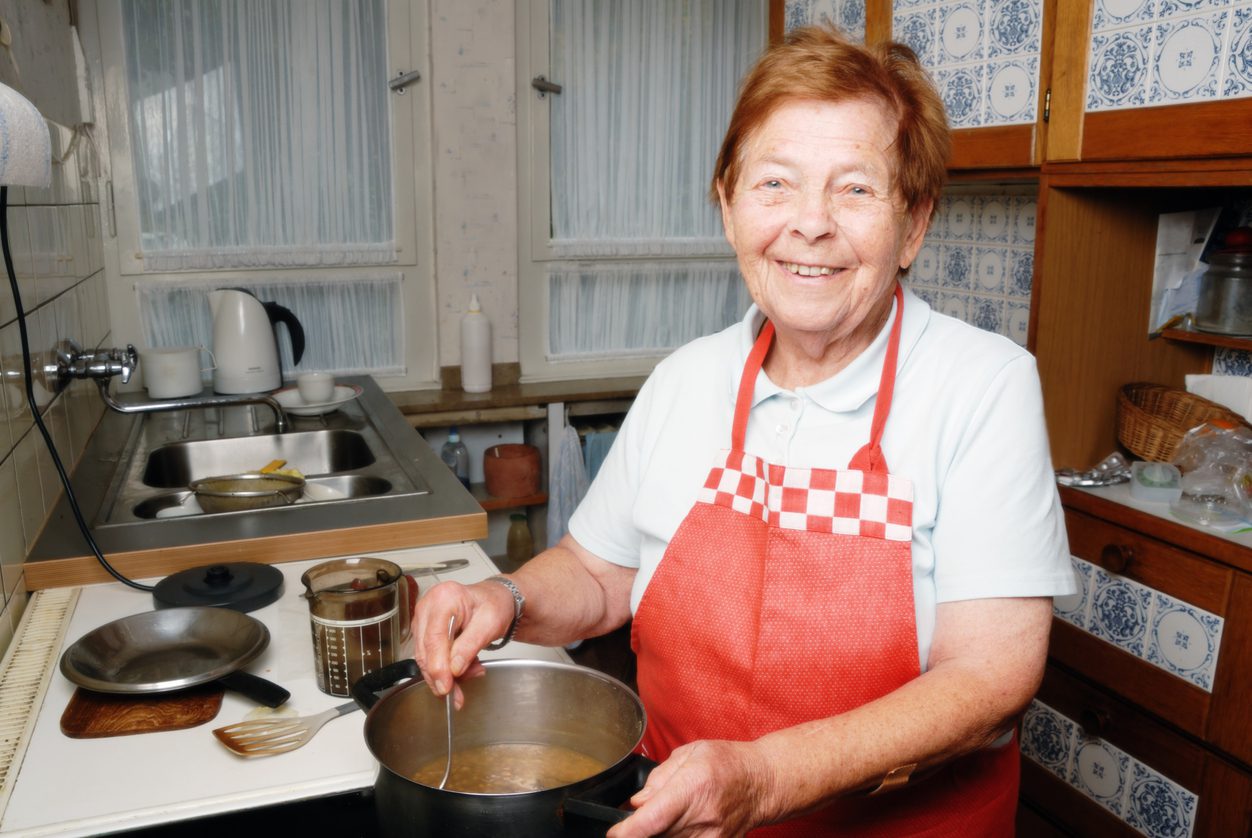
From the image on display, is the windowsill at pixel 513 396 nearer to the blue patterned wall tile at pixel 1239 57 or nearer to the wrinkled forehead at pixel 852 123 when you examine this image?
the blue patterned wall tile at pixel 1239 57

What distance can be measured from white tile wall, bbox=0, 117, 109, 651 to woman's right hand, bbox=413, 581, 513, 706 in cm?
67

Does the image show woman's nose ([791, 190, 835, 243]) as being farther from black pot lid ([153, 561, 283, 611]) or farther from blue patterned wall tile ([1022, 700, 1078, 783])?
blue patterned wall tile ([1022, 700, 1078, 783])

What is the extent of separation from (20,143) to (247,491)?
3.67 ft

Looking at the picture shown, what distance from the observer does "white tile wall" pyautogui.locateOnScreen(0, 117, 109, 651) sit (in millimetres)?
1469

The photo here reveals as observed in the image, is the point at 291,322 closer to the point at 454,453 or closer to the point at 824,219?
the point at 454,453

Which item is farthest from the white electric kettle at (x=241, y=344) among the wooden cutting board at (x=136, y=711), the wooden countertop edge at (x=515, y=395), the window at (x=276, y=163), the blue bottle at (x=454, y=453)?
the wooden cutting board at (x=136, y=711)

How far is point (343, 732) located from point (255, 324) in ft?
6.31

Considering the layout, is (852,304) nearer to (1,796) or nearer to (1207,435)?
(1,796)

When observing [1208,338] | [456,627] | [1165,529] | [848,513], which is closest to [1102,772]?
[1165,529]

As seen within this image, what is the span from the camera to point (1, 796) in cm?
102

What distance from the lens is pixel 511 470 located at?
337cm

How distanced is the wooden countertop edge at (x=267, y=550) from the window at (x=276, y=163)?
164cm

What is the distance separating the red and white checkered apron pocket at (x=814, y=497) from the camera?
112cm

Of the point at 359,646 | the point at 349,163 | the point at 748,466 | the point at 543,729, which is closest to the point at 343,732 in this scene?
the point at 359,646
